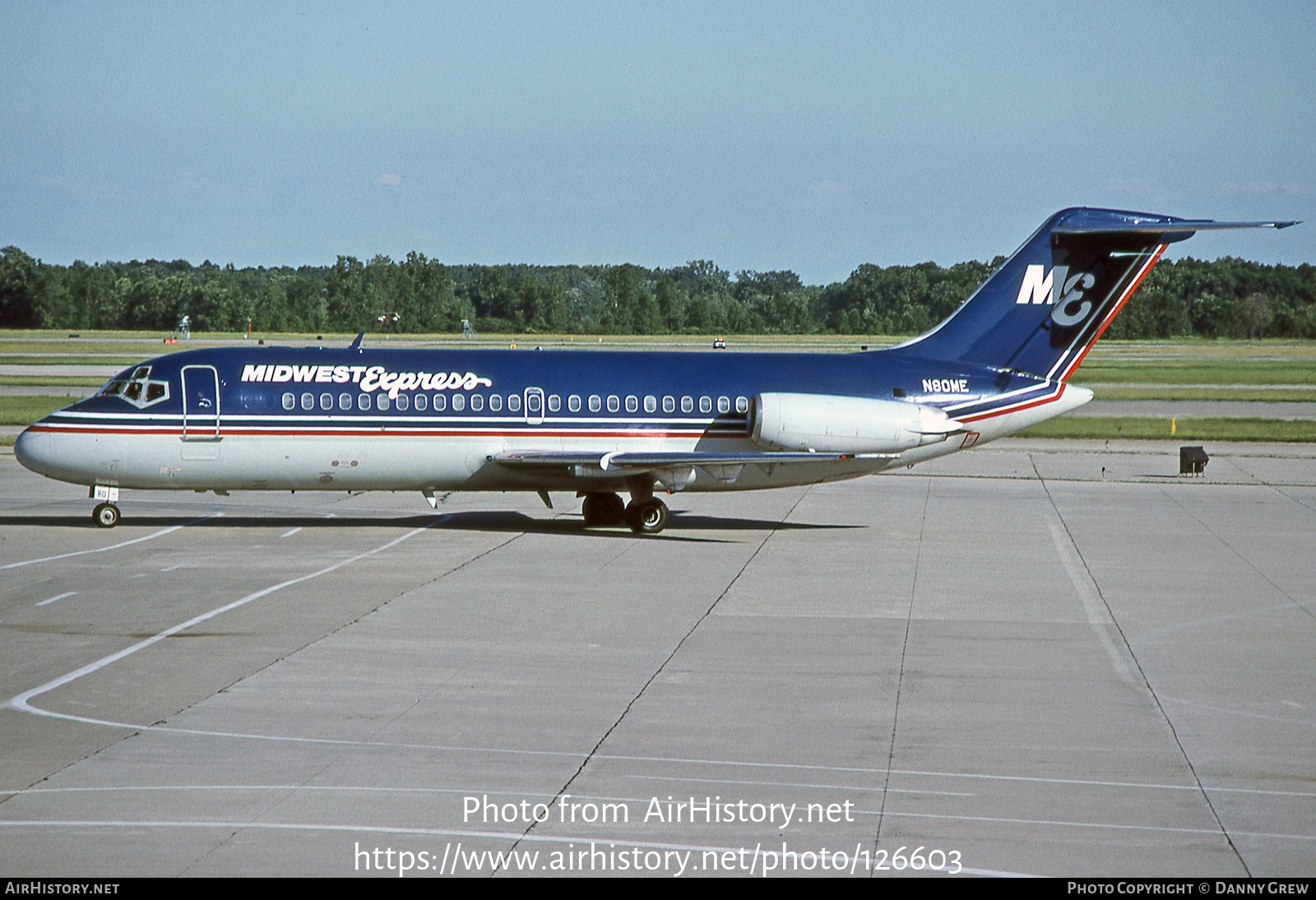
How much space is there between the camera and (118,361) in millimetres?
94312

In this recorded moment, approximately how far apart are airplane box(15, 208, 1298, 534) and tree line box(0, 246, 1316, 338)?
119 m

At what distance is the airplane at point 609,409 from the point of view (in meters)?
27.5

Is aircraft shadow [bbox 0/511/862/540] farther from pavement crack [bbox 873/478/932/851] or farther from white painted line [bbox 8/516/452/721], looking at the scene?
pavement crack [bbox 873/478/932/851]

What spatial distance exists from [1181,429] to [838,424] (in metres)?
31.7

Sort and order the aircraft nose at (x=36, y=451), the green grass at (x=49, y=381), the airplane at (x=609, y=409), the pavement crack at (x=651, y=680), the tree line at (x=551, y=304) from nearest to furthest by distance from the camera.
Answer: the pavement crack at (x=651, y=680), the aircraft nose at (x=36, y=451), the airplane at (x=609, y=409), the green grass at (x=49, y=381), the tree line at (x=551, y=304)

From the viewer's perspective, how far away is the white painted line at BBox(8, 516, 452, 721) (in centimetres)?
1515

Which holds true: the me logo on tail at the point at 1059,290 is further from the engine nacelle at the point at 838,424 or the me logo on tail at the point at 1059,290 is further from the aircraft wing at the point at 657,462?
the aircraft wing at the point at 657,462

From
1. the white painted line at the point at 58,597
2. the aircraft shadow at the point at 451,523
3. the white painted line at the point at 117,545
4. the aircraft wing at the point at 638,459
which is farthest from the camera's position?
the aircraft shadow at the point at 451,523

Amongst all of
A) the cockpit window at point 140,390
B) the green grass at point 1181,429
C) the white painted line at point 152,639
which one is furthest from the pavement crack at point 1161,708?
the green grass at point 1181,429

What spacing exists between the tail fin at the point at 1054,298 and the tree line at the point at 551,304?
120m

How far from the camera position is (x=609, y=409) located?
28.5 metres

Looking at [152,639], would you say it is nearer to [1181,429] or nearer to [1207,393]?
[1181,429]

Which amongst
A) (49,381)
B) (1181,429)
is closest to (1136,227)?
(1181,429)

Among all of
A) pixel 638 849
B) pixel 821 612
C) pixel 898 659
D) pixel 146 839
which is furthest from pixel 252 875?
pixel 821 612
